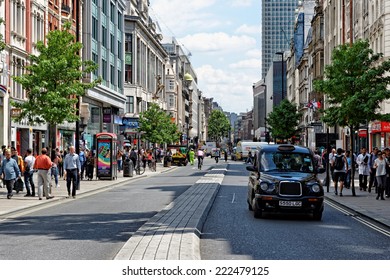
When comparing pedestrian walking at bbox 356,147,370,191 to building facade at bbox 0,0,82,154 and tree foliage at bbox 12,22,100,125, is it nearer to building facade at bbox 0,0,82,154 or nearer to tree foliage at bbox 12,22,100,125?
tree foliage at bbox 12,22,100,125

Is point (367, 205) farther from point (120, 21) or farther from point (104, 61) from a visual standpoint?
point (120, 21)

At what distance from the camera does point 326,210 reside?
21.2 metres

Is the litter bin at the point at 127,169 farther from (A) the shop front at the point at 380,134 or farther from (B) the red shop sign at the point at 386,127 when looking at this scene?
(B) the red shop sign at the point at 386,127

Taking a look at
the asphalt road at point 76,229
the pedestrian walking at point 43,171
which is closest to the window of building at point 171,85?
the pedestrian walking at point 43,171

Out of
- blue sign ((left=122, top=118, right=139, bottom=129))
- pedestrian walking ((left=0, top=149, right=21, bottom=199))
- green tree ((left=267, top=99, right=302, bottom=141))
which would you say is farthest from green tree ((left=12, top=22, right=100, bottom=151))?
green tree ((left=267, top=99, right=302, bottom=141))

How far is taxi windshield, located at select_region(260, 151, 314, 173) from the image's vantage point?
18297 millimetres

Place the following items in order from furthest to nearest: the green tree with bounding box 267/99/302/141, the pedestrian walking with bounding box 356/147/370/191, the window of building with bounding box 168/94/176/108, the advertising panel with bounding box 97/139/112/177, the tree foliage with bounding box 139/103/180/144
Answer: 1. the window of building with bounding box 168/94/176/108
2. the green tree with bounding box 267/99/302/141
3. the tree foliage with bounding box 139/103/180/144
4. the advertising panel with bounding box 97/139/112/177
5. the pedestrian walking with bounding box 356/147/370/191

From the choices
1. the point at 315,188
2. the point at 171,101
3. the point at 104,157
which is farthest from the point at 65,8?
the point at 171,101

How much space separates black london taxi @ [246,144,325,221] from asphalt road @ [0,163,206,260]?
292 centimetres

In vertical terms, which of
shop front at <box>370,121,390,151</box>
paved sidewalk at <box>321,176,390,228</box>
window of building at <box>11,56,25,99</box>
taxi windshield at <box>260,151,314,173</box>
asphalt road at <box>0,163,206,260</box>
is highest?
window of building at <box>11,56,25,99</box>

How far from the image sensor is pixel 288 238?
526 inches

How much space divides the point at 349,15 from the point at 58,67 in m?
34.2

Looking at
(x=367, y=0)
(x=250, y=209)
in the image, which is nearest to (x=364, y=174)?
(x=250, y=209)

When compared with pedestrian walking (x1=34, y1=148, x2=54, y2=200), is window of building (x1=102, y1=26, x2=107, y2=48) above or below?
above
